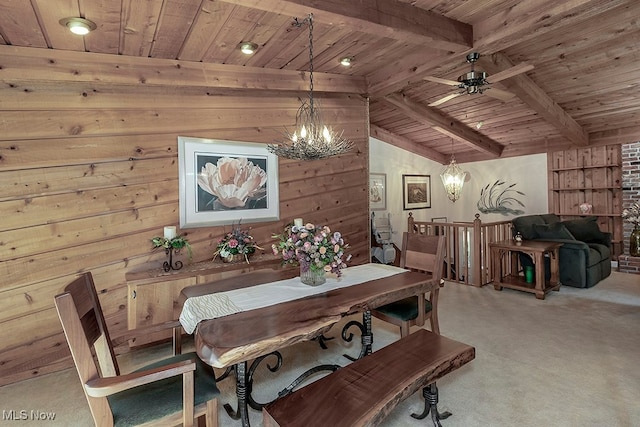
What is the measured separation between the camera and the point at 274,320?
1807mm

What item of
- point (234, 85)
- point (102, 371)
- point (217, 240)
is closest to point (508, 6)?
point (234, 85)

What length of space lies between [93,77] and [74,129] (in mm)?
483

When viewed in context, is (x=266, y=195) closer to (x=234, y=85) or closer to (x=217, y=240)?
(x=217, y=240)

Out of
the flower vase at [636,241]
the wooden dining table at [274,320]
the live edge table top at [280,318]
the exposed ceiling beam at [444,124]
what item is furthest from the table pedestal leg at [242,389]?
the flower vase at [636,241]

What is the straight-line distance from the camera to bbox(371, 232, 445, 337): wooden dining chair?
2588 millimetres

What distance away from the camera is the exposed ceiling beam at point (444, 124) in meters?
5.49

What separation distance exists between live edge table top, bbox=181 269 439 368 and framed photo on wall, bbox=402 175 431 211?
5.32m

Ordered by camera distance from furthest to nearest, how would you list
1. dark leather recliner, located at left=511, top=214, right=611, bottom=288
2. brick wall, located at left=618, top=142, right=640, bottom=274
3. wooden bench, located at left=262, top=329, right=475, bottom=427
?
brick wall, located at left=618, top=142, right=640, bottom=274 < dark leather recliner, located at left=511, top=214, right=611, bottom=288 < wooden bench, located at left=262, top=329, right=475, bottom=427

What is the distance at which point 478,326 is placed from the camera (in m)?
3.48

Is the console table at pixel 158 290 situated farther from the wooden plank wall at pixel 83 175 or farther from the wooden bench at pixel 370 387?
the wooden bench at pixel 370 387

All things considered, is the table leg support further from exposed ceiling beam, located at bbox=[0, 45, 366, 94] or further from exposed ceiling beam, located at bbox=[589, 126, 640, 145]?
exposed ceiling beam, located at bbox=[589, 126, 640, 145]

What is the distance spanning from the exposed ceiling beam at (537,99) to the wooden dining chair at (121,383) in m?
3.96

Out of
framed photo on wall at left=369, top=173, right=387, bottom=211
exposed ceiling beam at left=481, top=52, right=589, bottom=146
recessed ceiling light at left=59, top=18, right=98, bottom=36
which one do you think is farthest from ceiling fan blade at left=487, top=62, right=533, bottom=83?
recessed ceiling light at left=59, top=18, right=98, bottom=36

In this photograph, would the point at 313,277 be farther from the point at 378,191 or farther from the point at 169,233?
the point at 378,191
